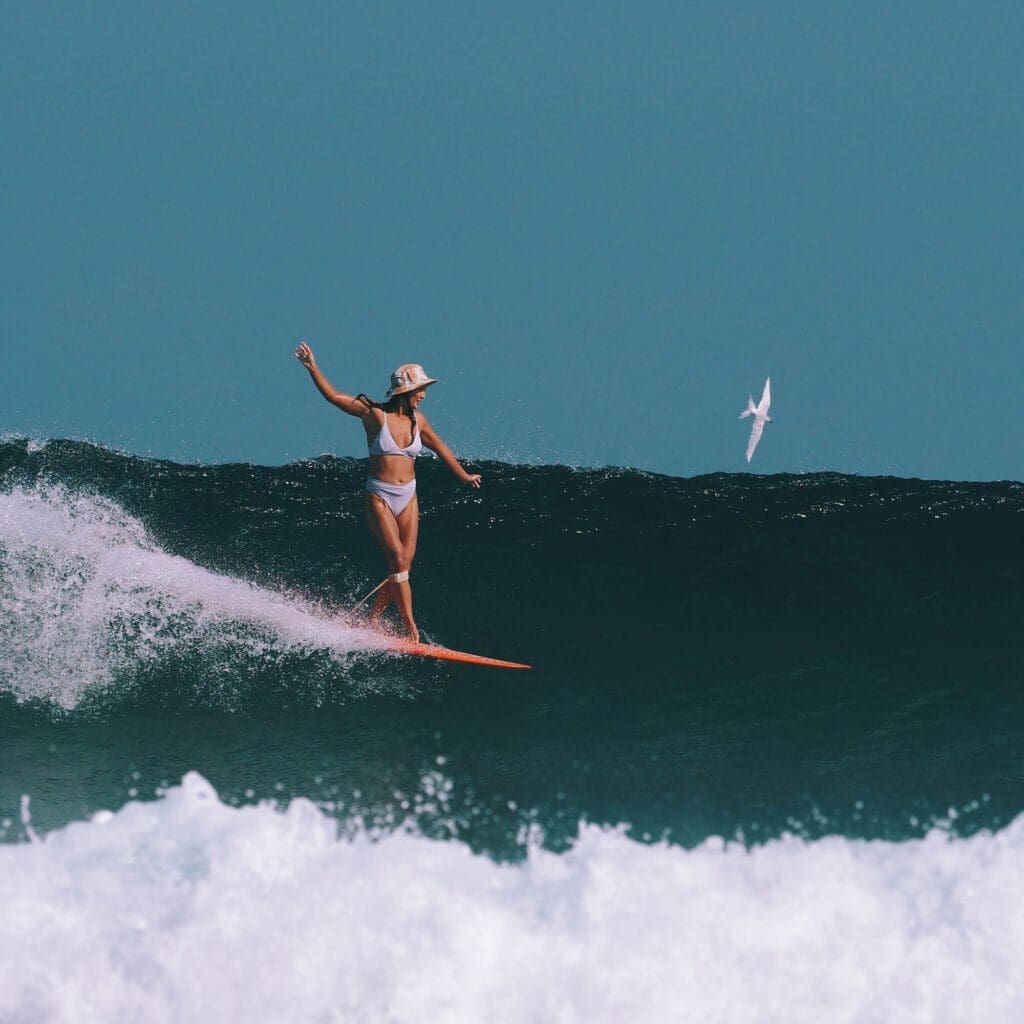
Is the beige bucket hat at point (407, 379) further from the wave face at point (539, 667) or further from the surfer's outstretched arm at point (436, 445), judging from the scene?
the wave face at point (539, 667)

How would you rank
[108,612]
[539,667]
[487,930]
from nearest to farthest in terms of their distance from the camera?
[487,930] < [539,667] < [108,612]

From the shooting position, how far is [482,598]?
10672mm

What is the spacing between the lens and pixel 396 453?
25.7 ft

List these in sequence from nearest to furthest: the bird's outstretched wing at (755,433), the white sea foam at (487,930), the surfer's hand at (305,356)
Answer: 1. the white sea foam at (487,930)
2. the surfer's hand at (305,356)
3. the bird's outstretched wing at (755,433)

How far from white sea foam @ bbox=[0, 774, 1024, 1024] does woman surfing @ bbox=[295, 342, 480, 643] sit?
6.40 ft

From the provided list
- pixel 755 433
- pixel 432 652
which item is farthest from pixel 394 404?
pixel 755 433

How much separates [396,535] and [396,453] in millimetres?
576

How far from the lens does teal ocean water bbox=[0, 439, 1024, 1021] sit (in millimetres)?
6066

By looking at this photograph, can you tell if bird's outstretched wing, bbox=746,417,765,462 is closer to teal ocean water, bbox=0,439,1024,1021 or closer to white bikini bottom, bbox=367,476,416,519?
teal ocean water, bbox=0,439,1024,1021

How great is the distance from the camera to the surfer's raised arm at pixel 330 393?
738 cm

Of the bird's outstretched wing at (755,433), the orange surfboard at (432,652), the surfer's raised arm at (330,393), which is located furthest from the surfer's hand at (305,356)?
the bird's outstretched wing at (755,433)

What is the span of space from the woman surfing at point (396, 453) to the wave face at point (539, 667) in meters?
1.23

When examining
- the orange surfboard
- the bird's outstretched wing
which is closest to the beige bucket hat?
the orange surfboard

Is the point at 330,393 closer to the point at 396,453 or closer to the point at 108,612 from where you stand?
the point at 396,453
